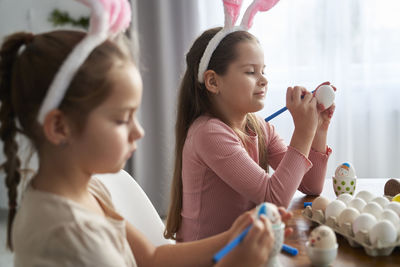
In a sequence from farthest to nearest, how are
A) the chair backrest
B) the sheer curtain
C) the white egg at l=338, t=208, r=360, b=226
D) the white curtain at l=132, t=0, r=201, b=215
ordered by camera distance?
the white curtain at l=132, t=0, r=201, b=215 → the sheer curtain → the chair backrest → the white egg at l=338, t=208, r=360, b=226

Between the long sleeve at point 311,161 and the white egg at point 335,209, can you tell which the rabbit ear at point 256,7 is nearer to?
the long sleeve at point 311,161

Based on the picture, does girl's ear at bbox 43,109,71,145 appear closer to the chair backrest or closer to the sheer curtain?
the chair backrest

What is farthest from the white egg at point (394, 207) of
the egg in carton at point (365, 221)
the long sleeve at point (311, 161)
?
the long sleeve at point (311, 161)

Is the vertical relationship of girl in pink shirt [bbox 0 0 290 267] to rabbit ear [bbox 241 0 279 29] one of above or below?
below

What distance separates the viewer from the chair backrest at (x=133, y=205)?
1.08 m

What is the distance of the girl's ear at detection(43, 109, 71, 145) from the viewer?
0.72 meters

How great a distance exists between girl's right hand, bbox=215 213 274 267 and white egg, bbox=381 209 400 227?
0.25 metres

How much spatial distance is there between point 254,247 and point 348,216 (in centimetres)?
25

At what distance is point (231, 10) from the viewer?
1.26 meters

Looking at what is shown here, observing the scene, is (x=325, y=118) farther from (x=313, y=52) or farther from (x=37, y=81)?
(x=313, y=52)

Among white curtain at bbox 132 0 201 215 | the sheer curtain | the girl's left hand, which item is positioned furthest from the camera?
white curtain at bbox 132 0 201 215

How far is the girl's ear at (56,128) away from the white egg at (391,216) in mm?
571

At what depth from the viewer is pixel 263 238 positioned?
70 cm

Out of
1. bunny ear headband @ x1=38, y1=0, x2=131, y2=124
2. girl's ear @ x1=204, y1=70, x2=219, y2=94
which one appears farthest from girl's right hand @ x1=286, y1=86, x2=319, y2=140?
bunny ear headband @ x1=38, y1=0, x2=131, y2=124
